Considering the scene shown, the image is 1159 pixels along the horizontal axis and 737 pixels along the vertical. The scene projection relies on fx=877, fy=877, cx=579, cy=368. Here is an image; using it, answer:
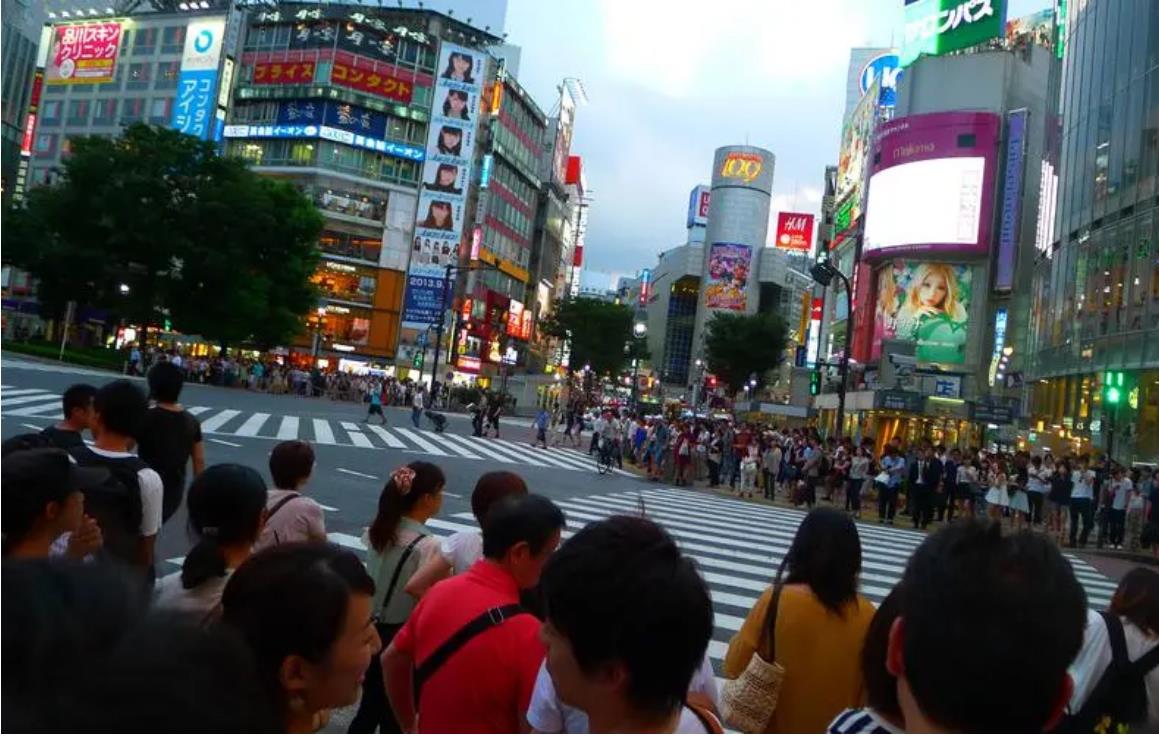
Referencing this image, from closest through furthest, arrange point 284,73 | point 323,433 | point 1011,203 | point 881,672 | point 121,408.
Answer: point 881,672, point 121,408, point 323,433, point 1011,203, point 284,73

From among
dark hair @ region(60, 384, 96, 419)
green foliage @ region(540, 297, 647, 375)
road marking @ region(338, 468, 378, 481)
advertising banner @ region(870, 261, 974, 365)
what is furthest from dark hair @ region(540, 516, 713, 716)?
green foliage @ region(540, 297, 647, 375)

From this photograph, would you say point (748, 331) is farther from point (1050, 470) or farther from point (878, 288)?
point (1050, 470)

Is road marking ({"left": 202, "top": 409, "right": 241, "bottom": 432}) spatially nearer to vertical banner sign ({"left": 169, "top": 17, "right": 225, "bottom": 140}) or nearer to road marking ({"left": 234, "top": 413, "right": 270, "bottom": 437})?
road marking ({"left": 234, "top": 413, "right": 270, "bottom": 437})

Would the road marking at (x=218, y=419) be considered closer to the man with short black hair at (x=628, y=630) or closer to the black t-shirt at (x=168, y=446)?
the black t-shirt at (x=168, y=446)

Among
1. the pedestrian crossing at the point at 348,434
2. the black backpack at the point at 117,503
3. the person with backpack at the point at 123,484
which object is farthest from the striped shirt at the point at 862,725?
the pedestrian crossing at the point at 348,434

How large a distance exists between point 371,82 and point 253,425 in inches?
1796

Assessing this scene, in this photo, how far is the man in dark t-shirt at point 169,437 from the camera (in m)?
5.44

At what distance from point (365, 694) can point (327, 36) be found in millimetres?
65773

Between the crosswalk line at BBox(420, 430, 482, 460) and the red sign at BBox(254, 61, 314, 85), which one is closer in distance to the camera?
the crosswalk line at BBox(420, 430, 482, 460)

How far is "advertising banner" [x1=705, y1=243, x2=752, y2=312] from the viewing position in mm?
101438

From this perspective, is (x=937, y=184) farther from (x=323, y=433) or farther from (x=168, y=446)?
(x=168, y=446)

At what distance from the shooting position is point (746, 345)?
7119cm

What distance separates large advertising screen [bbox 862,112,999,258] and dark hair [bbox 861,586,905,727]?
167 feet

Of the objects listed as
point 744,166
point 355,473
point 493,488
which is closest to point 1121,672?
point 493,488
